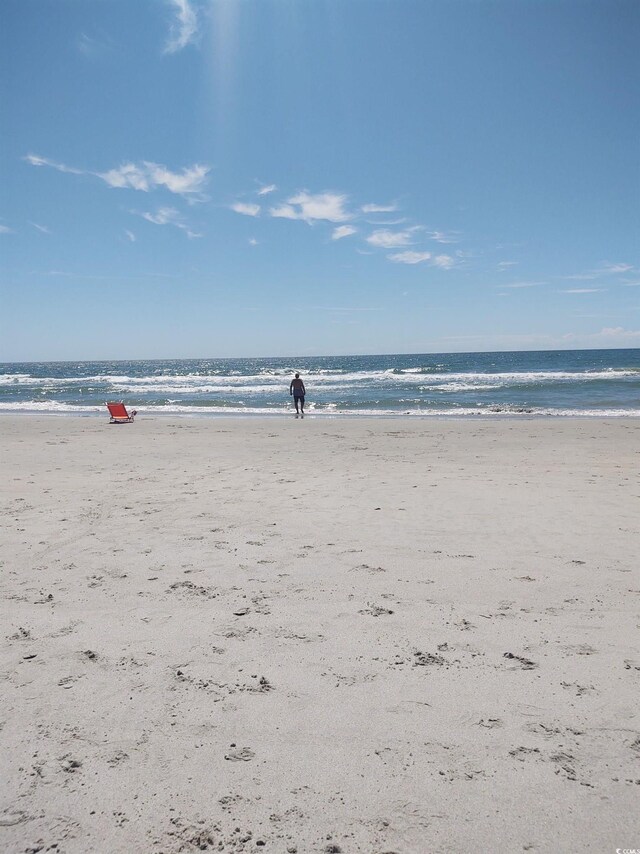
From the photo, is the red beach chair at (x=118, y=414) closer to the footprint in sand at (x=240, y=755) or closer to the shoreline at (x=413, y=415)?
the shoreline at (x=413, y=415)

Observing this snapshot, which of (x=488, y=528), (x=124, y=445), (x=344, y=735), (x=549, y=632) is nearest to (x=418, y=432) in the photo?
(x=124, y=445)

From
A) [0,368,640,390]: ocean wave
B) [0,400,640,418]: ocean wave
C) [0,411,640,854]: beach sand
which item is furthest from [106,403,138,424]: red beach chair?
[0,368,640,390]: ocean wave

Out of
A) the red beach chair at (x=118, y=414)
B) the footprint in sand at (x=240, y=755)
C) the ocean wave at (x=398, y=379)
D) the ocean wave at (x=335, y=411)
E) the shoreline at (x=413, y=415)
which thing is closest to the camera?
the footprint in sand at (x=240, y=755)

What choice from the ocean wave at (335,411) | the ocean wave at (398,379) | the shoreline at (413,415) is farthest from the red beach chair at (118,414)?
the ocean wave at (398,379)

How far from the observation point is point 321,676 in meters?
2.94

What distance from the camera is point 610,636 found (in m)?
3.29

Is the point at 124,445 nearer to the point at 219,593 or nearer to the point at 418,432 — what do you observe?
the point at 418,432

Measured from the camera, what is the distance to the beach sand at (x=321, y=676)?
205 cm

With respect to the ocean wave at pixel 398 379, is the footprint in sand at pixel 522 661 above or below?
below

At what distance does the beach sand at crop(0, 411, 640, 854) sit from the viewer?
2053 mm

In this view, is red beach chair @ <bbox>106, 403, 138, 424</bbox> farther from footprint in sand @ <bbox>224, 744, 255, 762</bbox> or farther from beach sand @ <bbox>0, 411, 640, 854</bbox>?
footprint in sand @ <bbox>224, 744, 255, 762</bbox>

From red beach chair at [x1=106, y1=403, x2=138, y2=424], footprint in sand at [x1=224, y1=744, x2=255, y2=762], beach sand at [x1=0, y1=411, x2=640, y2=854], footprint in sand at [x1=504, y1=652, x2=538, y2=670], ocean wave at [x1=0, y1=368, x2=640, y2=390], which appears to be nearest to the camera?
beach sand at [x1=0, y1=411, x2=640, y2=854]

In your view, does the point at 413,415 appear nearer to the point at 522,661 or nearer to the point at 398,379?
the point at 522,661

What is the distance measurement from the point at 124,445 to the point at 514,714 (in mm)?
11678
